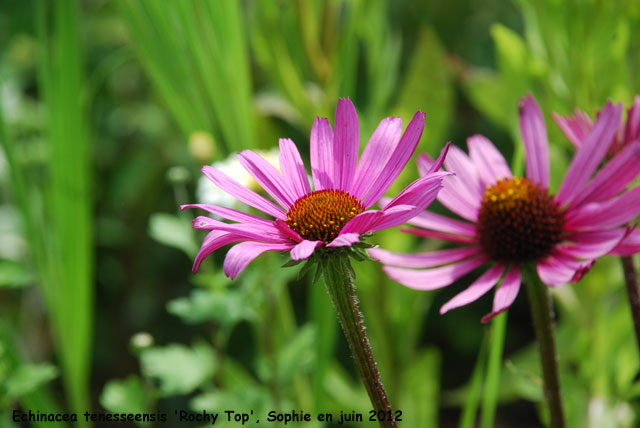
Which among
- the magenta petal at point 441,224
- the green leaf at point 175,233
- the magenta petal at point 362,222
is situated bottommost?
the magenta petal at point 362,222

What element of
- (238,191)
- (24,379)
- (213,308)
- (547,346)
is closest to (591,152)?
(547,346)

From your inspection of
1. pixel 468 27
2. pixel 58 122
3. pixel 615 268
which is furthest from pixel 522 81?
pixel 468 27

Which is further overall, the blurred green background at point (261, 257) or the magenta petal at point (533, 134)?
the blurred green background at point (261, 257)

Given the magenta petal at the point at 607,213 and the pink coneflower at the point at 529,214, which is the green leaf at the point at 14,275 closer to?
the pink coneflower at the point at 529,214

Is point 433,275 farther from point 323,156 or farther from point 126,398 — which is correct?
point 126,398

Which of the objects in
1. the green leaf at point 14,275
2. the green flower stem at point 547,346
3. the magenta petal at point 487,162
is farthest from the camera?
the green leaf at point 14,275

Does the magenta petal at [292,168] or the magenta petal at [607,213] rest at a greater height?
the magenta petal at [292,168]

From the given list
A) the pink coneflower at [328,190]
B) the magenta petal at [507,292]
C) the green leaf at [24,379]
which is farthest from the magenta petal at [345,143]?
the green leaf at [24,379]
